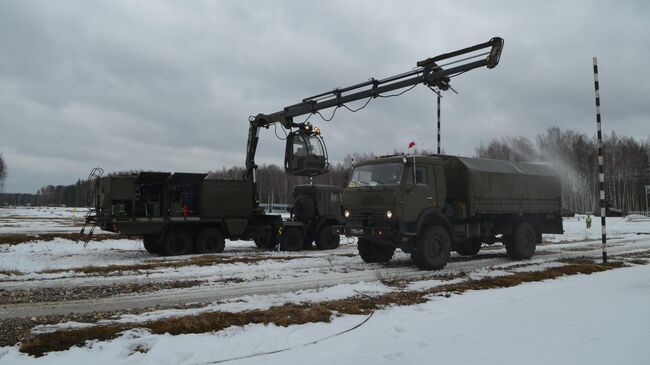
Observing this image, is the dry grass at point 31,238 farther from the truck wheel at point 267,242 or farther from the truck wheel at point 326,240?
the truck wheel at point 326,240

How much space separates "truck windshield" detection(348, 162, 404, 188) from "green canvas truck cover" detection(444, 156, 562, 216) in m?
1.90

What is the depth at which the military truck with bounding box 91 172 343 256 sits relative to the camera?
15633 mm

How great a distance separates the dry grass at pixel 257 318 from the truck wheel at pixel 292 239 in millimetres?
9869

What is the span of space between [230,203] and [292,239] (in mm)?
2927

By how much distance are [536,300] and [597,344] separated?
268cm

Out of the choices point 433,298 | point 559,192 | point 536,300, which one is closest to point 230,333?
point 433,298

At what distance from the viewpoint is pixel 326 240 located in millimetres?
19469

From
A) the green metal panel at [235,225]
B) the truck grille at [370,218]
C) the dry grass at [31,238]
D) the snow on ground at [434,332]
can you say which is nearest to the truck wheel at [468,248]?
the truck grille at [370,218]

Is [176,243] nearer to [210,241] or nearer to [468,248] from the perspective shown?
[210,241]

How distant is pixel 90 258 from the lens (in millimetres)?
14945

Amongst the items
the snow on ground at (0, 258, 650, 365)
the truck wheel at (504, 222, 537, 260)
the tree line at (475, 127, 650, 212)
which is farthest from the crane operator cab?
the tree line at (475, 127, 650, 212)

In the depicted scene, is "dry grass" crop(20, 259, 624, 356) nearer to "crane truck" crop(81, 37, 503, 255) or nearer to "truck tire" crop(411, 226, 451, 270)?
"truck tire" crop(411, 226, 451, 270)

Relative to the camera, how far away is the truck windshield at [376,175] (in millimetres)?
11961

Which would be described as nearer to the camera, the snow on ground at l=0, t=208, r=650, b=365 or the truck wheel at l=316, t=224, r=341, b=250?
the snow on ground at l=0, t=208, r=650, b=365
